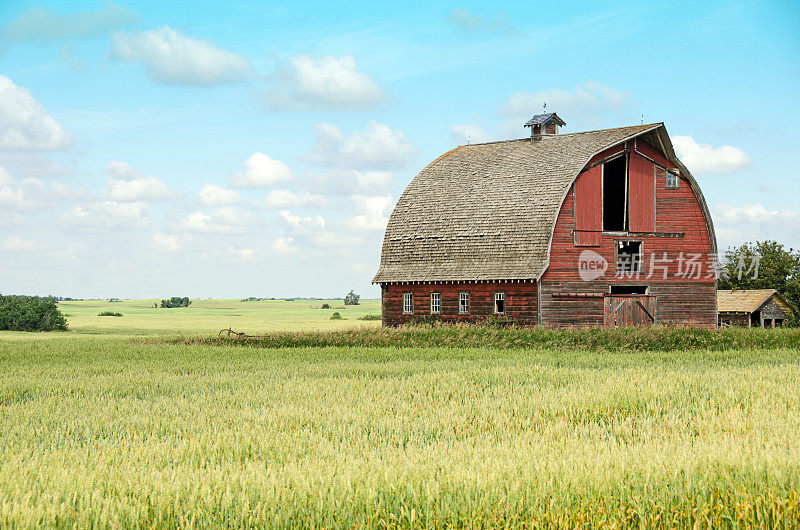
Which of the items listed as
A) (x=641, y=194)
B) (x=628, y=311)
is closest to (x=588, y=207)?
(x=641, y=194)

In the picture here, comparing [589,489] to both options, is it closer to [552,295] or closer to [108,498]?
[108,498]

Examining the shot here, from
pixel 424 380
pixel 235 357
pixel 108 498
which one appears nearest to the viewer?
pixel 108 498

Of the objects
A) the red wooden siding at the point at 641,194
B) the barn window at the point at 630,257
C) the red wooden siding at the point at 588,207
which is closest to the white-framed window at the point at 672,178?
the red wooden siding at the point at 641,194

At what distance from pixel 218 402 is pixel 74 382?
6267mm

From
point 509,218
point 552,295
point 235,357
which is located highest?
point 509,218

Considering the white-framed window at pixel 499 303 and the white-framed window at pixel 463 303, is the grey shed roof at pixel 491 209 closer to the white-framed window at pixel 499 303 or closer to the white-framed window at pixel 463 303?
the white-framed window at pixel 463 303

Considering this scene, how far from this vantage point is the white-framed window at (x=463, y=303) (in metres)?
36.3

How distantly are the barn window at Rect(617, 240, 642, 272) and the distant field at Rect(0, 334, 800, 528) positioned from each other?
16450 millimetres

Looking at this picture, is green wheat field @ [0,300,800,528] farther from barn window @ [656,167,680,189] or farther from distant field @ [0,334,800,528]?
barn window @ [656,167,680,189]

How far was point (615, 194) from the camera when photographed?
41.2 meters

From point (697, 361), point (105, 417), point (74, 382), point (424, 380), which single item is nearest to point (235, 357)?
point (74, 382)

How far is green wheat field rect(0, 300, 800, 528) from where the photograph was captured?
670cm

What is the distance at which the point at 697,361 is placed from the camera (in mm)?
23656

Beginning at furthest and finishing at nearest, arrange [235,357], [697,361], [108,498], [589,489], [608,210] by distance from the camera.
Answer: [608,210] → [235,357] → [697,361] → [589,489] → [108,498]
